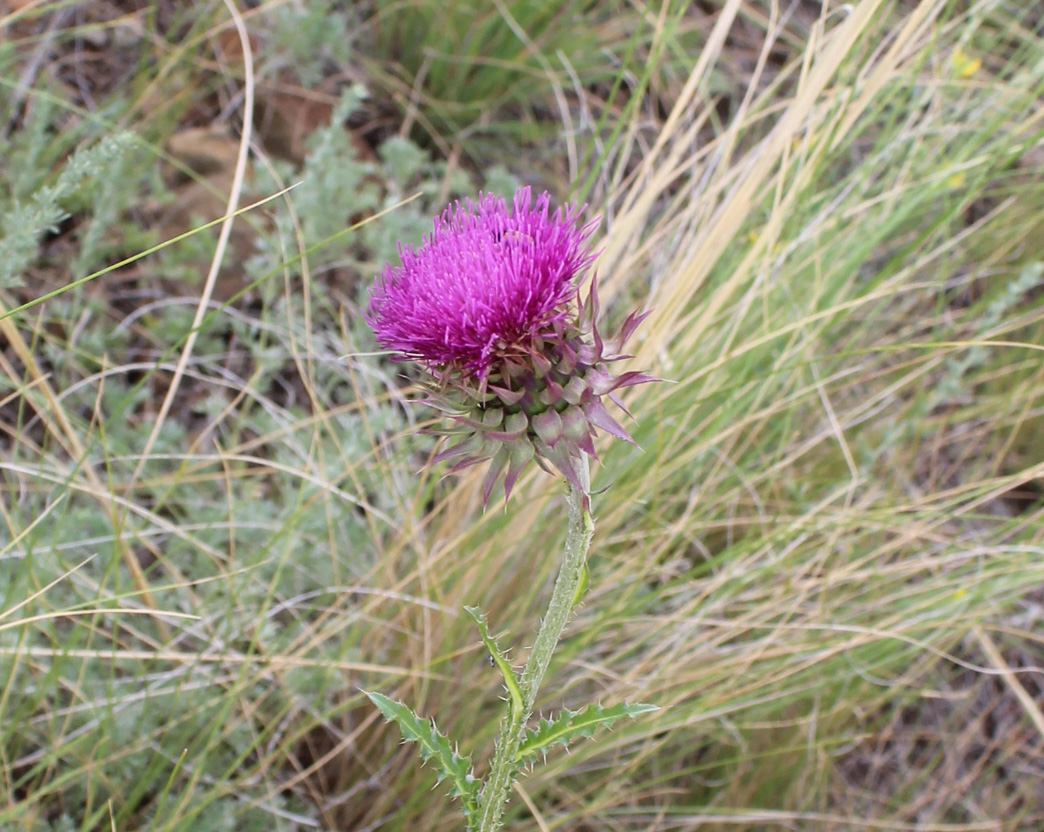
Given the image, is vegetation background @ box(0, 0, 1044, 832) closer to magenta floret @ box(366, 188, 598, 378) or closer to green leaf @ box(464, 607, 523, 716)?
magenta floret @ box(366, 188, 598, 378)

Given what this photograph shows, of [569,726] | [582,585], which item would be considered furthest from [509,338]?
[569,726]

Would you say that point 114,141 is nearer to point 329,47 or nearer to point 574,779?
point 574,779

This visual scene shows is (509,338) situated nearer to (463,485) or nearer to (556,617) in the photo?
(556,617)

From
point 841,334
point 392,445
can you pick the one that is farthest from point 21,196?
point 841,334

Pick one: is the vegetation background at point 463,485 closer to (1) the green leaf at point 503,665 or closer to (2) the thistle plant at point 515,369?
(2) the thistle plant at point 515,369


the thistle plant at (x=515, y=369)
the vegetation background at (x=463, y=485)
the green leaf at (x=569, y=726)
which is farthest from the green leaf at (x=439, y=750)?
the vegetation background at (x=463, y=485)

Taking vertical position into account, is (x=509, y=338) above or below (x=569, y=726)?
above
